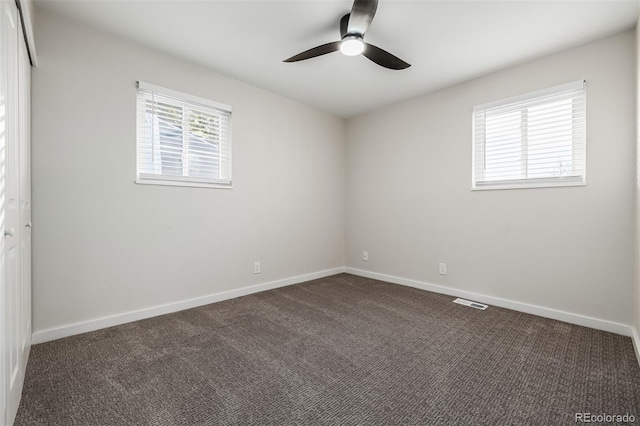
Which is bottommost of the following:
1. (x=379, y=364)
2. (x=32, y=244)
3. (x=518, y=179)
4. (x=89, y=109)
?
(x=379, y=364)

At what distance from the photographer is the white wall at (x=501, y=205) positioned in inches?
94.6

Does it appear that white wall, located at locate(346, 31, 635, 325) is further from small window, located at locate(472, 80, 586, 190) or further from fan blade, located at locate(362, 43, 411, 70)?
fan blade, located at locate(362, 43, 411, 70)

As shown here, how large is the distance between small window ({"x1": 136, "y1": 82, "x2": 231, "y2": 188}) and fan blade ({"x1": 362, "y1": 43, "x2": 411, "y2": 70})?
1675 millimetres

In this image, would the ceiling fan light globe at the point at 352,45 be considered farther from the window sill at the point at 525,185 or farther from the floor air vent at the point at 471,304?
the floor air vent at the point at 471,304

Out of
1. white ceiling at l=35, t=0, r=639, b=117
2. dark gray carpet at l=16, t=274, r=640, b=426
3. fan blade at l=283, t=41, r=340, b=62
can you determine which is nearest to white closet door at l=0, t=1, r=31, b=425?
dark gray carpet at l=16, t=274, r=640, b=426

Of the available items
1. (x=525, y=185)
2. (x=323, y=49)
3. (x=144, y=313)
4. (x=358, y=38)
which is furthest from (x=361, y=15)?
(x=144, y=313)

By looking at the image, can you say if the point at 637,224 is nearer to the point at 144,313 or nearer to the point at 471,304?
the point at 471,304

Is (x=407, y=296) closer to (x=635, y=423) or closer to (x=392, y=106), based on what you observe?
(x=635, y=423)

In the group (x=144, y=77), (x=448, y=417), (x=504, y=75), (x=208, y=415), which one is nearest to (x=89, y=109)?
(x=144, y=77)

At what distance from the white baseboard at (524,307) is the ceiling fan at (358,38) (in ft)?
8.24

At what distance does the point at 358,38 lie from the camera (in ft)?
6.89

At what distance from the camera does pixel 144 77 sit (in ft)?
8.60

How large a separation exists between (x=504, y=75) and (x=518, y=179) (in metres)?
1.09

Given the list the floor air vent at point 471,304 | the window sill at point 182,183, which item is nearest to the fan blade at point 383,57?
the window sill at point 182,183
